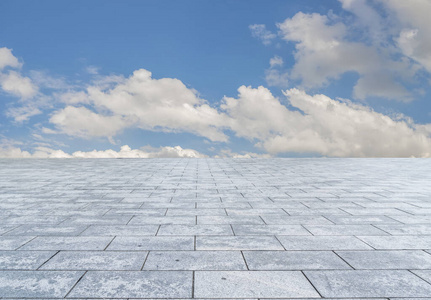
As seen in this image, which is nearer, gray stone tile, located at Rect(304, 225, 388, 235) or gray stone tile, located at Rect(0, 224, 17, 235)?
gray stone tile, located at Rect(304, 225, 388, 235)

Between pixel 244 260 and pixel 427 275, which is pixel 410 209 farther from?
pixel 244 260

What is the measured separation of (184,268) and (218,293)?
721 millimetres

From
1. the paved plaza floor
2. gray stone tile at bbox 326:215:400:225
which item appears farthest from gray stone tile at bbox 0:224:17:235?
gray stone tile at bbox 326:215:400:225

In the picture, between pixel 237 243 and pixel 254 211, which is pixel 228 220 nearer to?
pixel 254 211

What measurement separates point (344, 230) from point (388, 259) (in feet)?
4.14

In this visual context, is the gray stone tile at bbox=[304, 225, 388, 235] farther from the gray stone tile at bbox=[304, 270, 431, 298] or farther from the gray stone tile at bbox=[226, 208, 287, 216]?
the gray stone tile at bbox=[304, 270, 431, 298]

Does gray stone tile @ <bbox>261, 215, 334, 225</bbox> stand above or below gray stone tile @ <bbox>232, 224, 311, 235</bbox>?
above

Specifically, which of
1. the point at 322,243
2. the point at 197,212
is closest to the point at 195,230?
the point at 197,212

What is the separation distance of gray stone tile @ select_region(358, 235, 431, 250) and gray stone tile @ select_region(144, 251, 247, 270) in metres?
2.34

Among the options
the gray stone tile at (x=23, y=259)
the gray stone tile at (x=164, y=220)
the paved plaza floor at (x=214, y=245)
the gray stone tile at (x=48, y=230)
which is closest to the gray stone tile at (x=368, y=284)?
the paved plaza floor at (x=214, y=245)

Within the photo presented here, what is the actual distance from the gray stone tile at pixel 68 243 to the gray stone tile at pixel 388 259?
12.1 feet

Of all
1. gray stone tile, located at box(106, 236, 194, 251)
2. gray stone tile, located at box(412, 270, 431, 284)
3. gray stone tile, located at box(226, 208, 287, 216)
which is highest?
gray stone tile, located at box(226, 208, 287, 216)

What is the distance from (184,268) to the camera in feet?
12.6

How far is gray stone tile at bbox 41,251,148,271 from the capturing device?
12.9 feet
